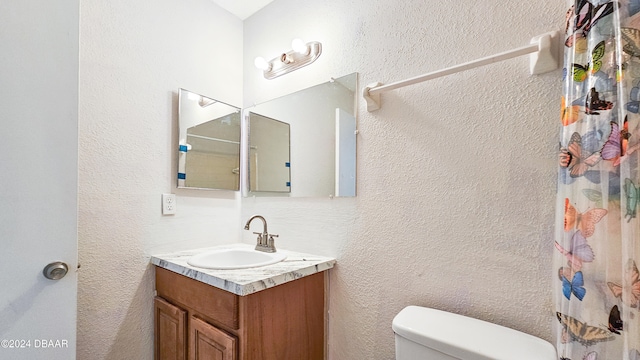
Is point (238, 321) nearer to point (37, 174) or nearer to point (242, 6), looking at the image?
point (37, 174)

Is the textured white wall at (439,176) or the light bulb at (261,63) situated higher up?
the light bulb at (261,63)

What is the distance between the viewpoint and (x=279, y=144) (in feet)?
5.53

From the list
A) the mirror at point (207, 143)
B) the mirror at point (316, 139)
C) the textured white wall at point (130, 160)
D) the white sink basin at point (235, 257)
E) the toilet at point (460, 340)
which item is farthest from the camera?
the mirror at point (207, 143)

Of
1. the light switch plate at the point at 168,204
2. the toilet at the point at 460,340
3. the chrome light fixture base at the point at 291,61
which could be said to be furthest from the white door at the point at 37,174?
the toilet at the point at 460,340

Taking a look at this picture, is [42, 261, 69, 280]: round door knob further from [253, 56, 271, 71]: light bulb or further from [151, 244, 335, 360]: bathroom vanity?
[253, 56, 271, 71]: light bulb

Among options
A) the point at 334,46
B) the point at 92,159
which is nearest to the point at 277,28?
the point at 334,46

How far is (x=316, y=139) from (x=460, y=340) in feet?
3.43

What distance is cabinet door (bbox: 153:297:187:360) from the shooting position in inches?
50.5

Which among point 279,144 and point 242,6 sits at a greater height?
point 242,6

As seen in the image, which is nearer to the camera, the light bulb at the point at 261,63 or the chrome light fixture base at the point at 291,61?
the chrome light fixture base at the point at 291,61

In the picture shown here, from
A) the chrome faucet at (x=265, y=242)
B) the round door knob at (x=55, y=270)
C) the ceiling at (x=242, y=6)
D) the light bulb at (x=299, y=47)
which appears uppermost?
the ceiling at (x=242, y=6)

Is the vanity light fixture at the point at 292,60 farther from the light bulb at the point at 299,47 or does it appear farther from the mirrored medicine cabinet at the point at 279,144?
the mirrored medicine cabinet at the point at 279,144

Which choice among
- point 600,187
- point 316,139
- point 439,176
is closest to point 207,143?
point 316,139

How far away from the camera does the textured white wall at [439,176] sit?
3.00ft
